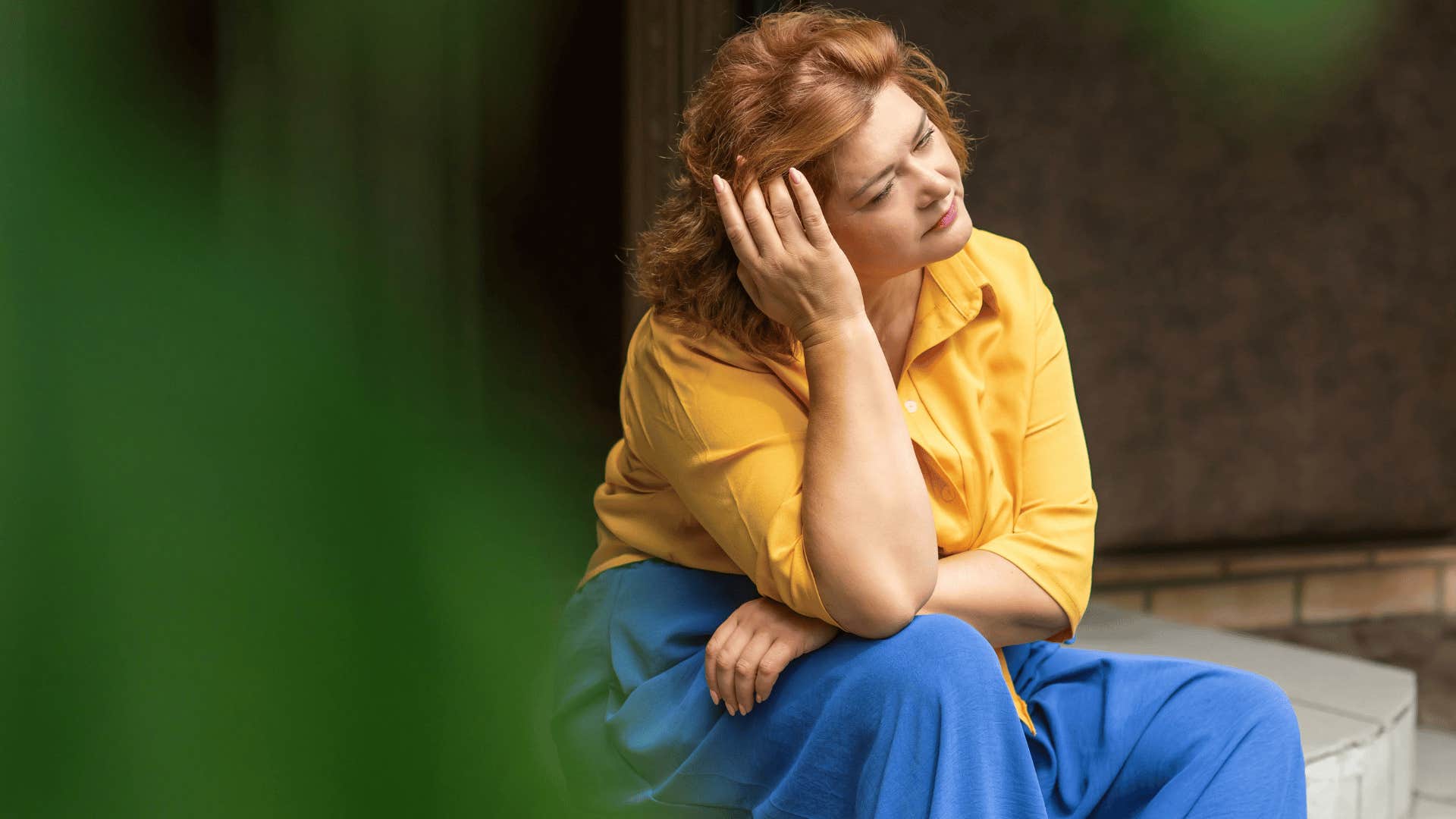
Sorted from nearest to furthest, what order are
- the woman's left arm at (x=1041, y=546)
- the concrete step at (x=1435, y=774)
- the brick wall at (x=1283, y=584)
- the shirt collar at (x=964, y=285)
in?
the woman's left arm at (x=1041, y=546) → the shirt collar at (x=964, y=285) → the concrete step at (x=1435, y=774) → the brick wall at (x=1283, y=584)

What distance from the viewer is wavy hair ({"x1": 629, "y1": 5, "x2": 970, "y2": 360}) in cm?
125

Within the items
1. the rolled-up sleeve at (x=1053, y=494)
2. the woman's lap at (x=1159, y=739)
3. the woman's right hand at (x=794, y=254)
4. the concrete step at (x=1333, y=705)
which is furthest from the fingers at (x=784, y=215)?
the concrete step at (x=1333, y=705)

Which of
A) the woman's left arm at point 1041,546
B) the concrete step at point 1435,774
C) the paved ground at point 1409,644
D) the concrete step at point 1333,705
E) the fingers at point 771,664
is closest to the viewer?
the fingers at point 771,664

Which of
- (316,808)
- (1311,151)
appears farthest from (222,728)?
(1311,151)

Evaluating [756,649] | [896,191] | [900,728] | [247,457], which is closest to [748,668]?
[756,649]

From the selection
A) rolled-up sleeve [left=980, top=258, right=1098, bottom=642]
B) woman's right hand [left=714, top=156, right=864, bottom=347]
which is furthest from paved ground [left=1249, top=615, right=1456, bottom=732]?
woman's right hand [left=714, top=156, right=864, bottom=347]

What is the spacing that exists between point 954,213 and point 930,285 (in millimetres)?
187

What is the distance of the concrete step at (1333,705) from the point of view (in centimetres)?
209

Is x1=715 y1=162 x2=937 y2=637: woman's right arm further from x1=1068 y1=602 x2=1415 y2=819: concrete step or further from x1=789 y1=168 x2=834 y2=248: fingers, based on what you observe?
x1=1068 y1=602 x2=1415 y2=819: concrete step

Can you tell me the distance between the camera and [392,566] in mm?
204

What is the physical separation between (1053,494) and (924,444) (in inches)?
7.0

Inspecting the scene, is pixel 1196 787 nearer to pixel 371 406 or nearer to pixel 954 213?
pixel 954 213

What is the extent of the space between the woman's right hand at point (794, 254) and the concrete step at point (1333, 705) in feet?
3.54

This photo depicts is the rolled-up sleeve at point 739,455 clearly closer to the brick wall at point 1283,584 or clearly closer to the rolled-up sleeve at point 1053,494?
the rolled-up sleeve at point 1053,494
